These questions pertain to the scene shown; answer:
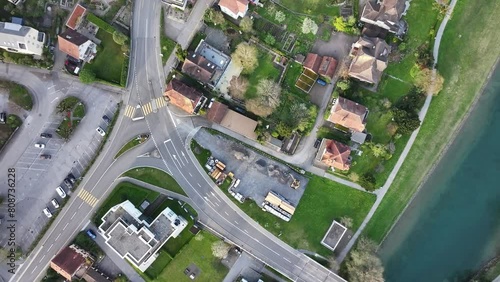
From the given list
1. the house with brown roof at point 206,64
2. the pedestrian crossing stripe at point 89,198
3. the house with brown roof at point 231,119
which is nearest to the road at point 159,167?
the pedestrian crossing stripe at point 89,198

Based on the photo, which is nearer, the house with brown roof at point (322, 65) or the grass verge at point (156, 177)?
the house with brown roof at point (322, 65)

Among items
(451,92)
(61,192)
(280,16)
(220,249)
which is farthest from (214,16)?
(451,92)

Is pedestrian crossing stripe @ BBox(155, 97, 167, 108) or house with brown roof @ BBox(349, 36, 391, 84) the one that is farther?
pedestrian crossing stripe @ BBox(155, 97, 167, 108)

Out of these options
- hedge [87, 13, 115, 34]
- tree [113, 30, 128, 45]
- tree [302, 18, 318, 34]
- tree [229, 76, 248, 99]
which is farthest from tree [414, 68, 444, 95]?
→ hedge [87, 13, 115, 34]

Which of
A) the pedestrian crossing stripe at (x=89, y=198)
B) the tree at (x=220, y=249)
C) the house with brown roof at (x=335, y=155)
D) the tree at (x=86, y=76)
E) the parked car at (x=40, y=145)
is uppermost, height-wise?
the house with brown roof at (x=335, y=155)

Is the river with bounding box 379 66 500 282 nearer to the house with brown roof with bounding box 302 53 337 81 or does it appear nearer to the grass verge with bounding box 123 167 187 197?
the house with brown roof with bounding box 302 53 337 81

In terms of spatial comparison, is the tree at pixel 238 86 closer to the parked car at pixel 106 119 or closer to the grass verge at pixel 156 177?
the grass verge at pixel 156 177

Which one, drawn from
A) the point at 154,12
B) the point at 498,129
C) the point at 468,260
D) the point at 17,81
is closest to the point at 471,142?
the point at 498,129
